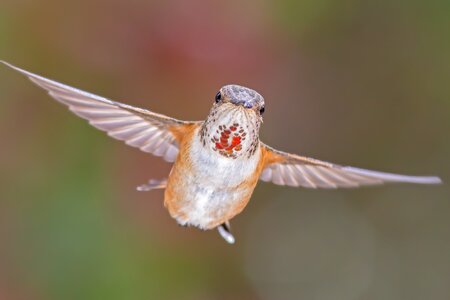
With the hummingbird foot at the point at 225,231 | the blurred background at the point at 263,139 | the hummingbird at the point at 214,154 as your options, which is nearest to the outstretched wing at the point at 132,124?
the hummingbird at the point at 214,154

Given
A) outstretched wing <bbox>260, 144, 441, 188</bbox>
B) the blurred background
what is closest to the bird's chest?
outstretched wing <bbox>260, 144, 441, 188</bbox>

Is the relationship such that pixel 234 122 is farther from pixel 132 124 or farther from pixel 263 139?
pixel 263 139

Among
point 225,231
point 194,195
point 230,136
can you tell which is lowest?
point 225,231

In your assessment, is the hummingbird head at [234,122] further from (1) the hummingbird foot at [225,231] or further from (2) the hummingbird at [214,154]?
(1) the hummingbird foot at [225,231]

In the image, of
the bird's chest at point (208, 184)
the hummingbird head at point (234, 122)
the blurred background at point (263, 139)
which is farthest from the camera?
the blurred background at point (263, 139)

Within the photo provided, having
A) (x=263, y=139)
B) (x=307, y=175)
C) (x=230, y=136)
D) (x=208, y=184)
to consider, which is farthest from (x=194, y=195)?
(x=263, y=139)

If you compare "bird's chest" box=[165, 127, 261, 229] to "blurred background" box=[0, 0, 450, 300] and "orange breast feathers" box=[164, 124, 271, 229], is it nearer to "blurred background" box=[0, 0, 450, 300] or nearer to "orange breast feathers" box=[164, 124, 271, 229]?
"orange breast feathers" box=[164, 124, 271, 229]

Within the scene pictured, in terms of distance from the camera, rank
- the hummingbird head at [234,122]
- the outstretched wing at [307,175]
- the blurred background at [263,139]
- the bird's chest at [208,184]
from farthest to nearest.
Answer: the blurred background at [263,139] < the outstretched wing at [307,175] < the bird's chest at [208,184] < the hummingbird head at [234,122]
